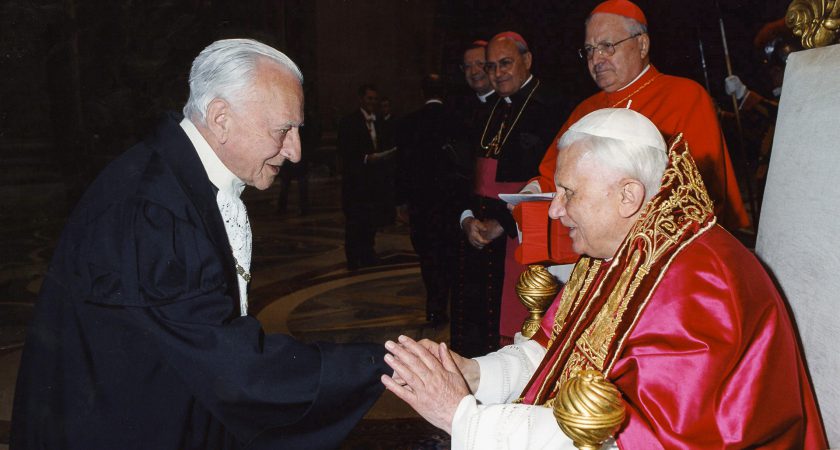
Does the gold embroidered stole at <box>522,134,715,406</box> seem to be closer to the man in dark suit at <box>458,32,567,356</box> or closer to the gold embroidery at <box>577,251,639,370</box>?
the gold embroidery at <box>577,251,639,370</box>

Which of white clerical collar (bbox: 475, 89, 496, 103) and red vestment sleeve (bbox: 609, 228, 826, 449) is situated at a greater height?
white clerical collar (bbox: 475, 89, 496, 103)

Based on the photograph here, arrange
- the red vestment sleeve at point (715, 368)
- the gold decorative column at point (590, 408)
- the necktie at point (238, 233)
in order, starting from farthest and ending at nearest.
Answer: the necktie at point (238, 233)
the red vestment sleeve at point (715, 368)
the gold decorative column at point (590, 408)

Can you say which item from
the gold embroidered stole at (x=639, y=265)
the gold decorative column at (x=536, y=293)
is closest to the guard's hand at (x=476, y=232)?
the gold decorative column at (x=536, y=293)

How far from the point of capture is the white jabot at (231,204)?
5.74 ft

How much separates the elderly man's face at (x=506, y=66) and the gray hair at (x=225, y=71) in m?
2.22

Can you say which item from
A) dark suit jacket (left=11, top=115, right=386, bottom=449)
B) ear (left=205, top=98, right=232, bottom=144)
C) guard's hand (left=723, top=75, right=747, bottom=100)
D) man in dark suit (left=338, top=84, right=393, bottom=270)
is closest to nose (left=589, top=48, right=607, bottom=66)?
ear (left=205, top=98, right=232, bottom=144)

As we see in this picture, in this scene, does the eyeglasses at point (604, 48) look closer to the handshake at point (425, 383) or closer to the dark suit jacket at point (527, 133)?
the dark suit jacket at point (527, 133)

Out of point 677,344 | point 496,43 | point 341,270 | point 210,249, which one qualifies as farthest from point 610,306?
point 341,270

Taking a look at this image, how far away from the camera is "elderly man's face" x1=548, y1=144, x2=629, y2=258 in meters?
1.62

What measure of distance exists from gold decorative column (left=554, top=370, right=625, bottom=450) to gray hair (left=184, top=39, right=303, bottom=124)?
99 centimetres

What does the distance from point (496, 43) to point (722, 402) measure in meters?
2.66

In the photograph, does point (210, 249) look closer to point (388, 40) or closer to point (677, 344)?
point (677, 344)

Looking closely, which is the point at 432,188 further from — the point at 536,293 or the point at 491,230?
the point at 536,293

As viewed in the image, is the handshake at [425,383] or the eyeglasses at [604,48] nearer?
the handshake at [425,383]
